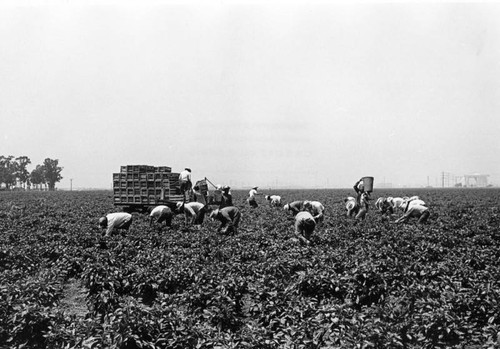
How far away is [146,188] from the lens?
16.5 meters

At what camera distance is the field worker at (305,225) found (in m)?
10.1

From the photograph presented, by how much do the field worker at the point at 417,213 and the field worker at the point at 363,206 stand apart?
1.44m

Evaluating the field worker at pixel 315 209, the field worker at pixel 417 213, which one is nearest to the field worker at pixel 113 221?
the field worker at pixel 315 209

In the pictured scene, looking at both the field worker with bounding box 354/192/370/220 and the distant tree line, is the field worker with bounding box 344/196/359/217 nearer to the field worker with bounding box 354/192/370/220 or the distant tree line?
the field worker with bounding box 354/192/370/220

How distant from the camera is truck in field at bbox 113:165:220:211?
15992mm

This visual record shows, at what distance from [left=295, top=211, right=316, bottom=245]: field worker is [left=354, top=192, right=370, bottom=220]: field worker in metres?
5.10

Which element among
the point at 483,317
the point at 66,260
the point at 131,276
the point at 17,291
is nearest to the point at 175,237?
the point at 66,260

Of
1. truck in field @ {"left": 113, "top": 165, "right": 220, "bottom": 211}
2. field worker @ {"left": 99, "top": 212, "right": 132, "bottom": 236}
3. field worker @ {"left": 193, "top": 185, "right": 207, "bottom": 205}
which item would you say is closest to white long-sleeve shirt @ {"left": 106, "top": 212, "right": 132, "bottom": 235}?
field worker @ {"left": 99, "top": 212, "right": 132, "bottom": 236}

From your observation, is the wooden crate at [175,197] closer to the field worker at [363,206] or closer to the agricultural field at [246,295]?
the agricultural field at [246,295]

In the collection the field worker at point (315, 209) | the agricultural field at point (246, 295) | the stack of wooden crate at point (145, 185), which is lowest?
the agricultural field at point (246, 295)

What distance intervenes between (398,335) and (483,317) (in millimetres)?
1969

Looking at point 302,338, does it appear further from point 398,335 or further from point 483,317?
point 483,317

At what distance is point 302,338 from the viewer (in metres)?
4.07

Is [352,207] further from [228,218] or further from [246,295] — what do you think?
[246,295]
